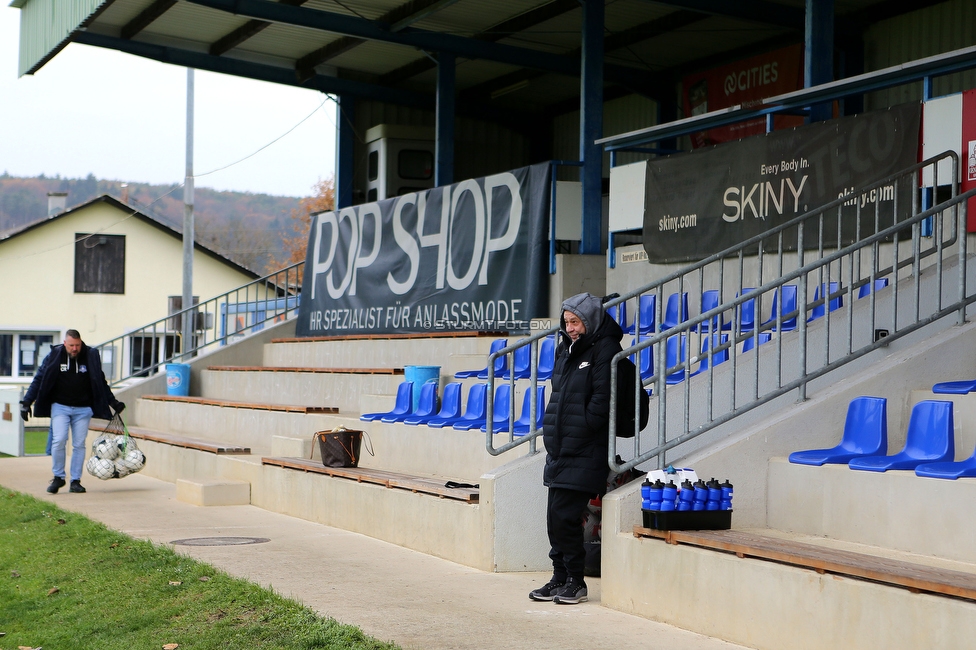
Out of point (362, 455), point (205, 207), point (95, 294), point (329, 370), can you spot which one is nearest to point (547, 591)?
point (362, 455)

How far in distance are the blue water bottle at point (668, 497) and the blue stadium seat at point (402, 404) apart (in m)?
5.32

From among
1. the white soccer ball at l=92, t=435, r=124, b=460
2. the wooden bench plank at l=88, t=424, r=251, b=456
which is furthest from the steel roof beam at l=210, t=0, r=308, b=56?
the white soccer ball at l=92, t=435, r=124, b=460

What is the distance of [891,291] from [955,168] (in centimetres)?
127

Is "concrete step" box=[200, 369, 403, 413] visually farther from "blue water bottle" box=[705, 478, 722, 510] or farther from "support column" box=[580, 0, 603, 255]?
"blue water bottle" box=[705, 478, 722, 510]

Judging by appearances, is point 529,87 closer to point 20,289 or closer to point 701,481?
point 701,481

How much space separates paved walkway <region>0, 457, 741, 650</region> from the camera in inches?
226

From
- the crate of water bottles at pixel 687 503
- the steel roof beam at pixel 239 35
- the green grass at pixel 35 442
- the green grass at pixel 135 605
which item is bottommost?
the green grass at pixel 35 442

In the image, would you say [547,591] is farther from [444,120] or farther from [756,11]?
[444,120]

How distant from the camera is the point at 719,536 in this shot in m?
6.01

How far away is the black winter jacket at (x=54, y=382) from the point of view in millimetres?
12461

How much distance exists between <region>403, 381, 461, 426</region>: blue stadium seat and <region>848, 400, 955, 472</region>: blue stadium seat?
15.8 ft

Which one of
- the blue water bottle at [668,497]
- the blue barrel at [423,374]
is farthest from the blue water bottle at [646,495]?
the blue barrel at [423,374]

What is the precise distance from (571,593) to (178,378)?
13.0 metres

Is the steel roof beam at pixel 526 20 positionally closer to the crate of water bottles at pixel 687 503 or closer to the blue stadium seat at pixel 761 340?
the blue stadium seat at pixel 761 340
